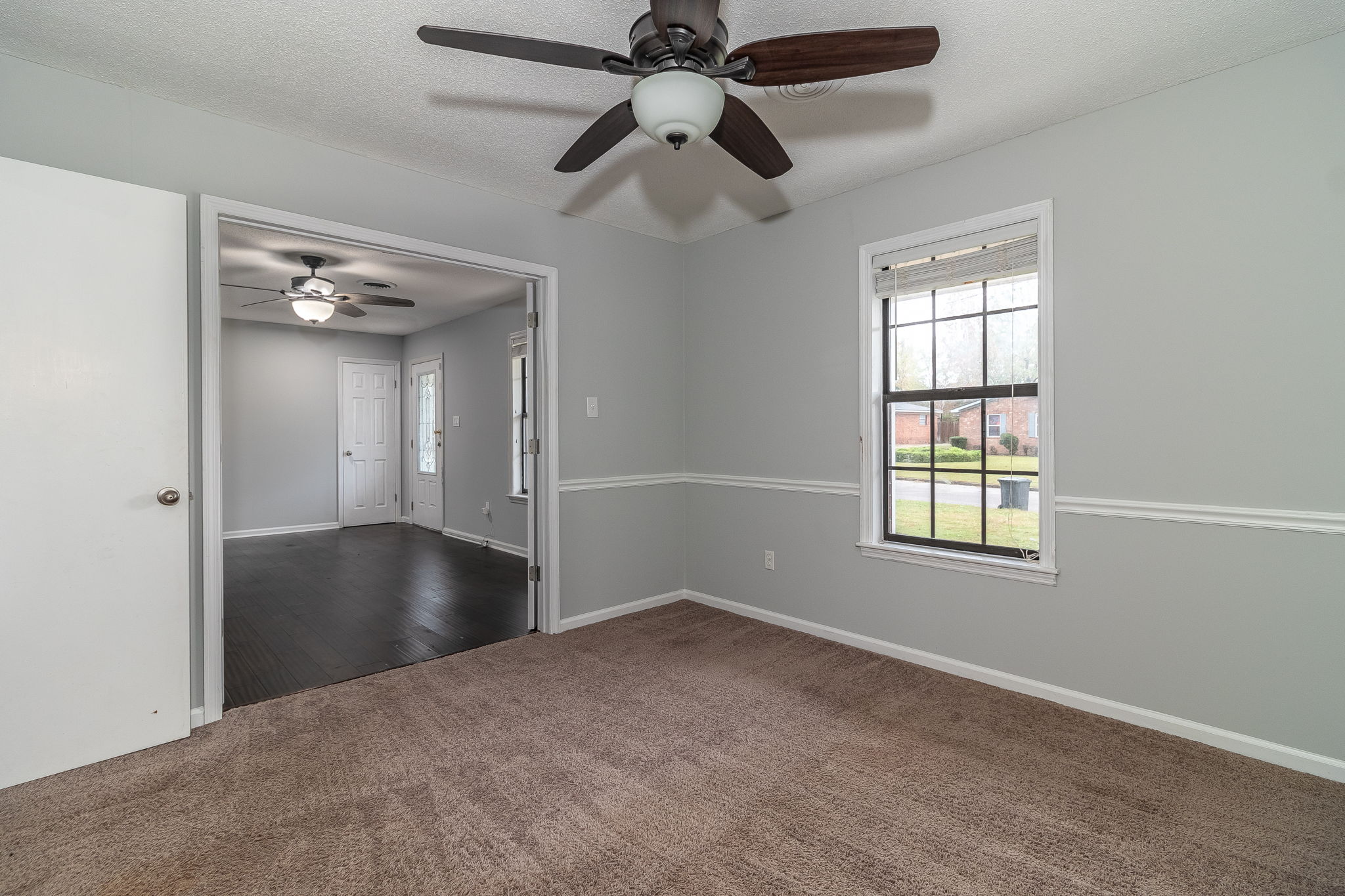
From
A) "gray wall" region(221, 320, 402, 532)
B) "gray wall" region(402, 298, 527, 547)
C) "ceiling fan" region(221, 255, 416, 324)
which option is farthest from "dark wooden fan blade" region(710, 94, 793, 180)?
"gray wall" region(221, 320, 402, 532)

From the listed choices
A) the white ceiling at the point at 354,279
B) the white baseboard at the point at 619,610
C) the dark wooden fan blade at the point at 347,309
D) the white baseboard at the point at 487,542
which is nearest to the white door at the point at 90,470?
the white ceiling at the point at 354,279

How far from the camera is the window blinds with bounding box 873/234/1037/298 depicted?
2.75 m

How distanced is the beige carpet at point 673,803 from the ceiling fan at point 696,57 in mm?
2141

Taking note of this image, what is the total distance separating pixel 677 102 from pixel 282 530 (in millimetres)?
7360

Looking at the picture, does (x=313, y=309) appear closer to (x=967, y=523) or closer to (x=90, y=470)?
(x=90, y=470)

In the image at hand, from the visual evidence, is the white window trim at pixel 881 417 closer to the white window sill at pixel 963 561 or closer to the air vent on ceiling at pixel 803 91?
the white window sill at pixel 963 561

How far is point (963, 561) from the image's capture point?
2902 mm

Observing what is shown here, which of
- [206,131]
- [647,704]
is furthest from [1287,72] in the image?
[206,131]

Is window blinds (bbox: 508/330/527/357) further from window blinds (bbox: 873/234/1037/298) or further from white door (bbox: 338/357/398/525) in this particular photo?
window blinds (bbox: 873/234/1037/298)

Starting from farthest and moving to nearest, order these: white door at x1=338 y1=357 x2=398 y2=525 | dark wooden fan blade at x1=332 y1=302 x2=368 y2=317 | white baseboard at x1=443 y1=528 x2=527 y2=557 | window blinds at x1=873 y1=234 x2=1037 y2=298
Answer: white door at x1=338 y1=357 x2=398 y2=525, white baseboard at x1=443 y1=528 x2=527 y2=557, dark wooden fan blade at x1=332 y1=302 x2=368 y2=317, window blinds at x1=873 y1=234 x2=1037 y2=298

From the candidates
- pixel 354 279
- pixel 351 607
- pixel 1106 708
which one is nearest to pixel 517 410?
pixel 354 279

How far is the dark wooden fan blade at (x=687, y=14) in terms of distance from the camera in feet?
4.96

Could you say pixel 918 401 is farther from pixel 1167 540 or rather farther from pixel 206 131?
pixel 206 131

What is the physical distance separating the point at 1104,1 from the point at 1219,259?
1.06m
